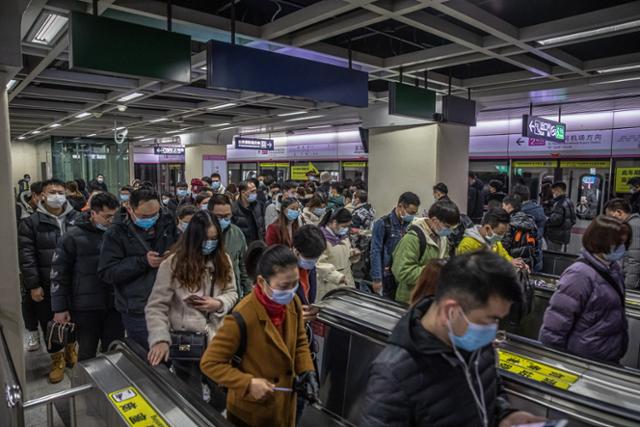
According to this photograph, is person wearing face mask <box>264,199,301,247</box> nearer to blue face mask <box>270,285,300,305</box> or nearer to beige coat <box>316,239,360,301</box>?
beige coat <box>316,239,360,301</box>

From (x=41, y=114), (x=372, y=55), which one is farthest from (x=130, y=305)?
(x=41, y=114)

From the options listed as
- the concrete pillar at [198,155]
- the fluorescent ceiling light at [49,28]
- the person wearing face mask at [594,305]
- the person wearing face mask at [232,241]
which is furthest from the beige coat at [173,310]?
the concrete pillar at [198,155]

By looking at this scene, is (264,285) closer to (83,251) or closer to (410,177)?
(83,251)

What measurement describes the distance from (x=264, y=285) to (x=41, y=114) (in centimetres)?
1198

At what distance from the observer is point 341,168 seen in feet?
51.5

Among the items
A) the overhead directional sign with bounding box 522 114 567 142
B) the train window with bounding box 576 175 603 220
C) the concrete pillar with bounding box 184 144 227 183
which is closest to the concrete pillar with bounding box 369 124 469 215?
the overhead directional sign with bounding box 522 114 567 142

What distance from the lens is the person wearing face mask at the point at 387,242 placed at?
4895mm

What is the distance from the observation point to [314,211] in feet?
21.2

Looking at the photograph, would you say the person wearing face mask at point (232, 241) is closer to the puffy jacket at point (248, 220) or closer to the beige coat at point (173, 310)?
the beige coat at point (173, 310)

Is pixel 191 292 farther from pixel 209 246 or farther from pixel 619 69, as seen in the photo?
pixel 619 69

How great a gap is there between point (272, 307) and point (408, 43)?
478 cm

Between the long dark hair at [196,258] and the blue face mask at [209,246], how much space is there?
22mm

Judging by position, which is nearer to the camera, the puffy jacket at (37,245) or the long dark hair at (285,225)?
the puffy jacket at (37,245)

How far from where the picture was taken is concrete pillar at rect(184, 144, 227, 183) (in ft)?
51.5
